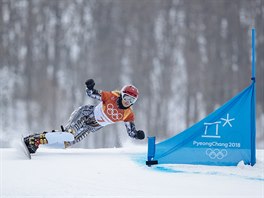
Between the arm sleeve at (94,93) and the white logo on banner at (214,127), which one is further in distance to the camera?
the arm sleeve at (94,93)

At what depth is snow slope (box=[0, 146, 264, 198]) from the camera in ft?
17.2

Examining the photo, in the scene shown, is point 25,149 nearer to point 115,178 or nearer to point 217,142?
point 115,178

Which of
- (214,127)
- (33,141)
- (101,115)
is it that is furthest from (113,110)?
(214,127)

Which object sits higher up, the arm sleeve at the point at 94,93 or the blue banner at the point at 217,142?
the arm sleeve at the point at 94,93

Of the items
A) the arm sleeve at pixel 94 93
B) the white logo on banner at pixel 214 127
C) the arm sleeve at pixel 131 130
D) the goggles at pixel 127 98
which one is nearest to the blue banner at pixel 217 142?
the white logo on banner at pixel 214 127

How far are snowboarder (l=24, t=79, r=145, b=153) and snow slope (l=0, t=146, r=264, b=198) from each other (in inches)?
12.8

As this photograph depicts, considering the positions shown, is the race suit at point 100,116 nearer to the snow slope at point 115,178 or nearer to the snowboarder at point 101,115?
the snowboarder at point 101,115

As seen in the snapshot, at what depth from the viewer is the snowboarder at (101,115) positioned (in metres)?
7.54

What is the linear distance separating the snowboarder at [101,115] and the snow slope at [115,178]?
1.07 feet

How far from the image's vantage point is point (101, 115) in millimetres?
7789

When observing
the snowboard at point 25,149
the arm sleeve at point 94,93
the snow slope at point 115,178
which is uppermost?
the arm sleeve at point 94,93

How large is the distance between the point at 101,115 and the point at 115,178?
6.65ft

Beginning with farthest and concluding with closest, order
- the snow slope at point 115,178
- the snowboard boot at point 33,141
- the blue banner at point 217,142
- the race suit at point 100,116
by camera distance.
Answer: the race suit at point 100,116
the snowboard boot at point 33,141
the blue banner at point 217,142
the snow slope at point 115,178

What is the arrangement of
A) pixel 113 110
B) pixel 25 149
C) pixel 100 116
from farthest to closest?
pixel 100 116, pixel 113 110, pixel 25 149
